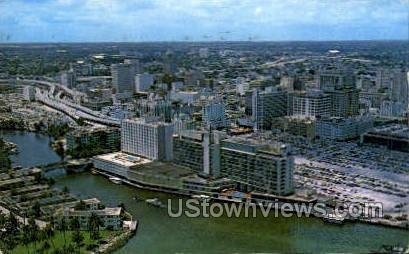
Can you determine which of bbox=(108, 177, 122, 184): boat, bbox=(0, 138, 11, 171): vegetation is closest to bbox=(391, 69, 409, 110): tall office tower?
bbox=(108, 177, 122, 184): boat

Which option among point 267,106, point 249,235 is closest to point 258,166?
point 249,235

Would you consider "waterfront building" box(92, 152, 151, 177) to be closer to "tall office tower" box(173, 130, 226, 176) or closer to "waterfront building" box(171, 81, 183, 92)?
"tall office tower" box(173, 130, 226, 176)

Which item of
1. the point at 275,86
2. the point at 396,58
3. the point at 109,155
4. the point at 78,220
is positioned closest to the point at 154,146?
the point at 109,155

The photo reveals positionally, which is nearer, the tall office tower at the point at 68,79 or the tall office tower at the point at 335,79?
the tall office tower at the point at 335,79

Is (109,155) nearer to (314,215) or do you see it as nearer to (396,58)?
(314,215)

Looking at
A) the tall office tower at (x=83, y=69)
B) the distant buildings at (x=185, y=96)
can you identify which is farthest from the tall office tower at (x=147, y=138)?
the tall office tower at (x=83, y=69)

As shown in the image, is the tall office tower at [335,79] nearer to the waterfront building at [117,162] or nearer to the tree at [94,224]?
the waterfront building at [117,162]

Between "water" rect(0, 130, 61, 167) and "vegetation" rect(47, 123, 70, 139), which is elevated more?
"vegetation" rect(47, 123, 70, 139)
